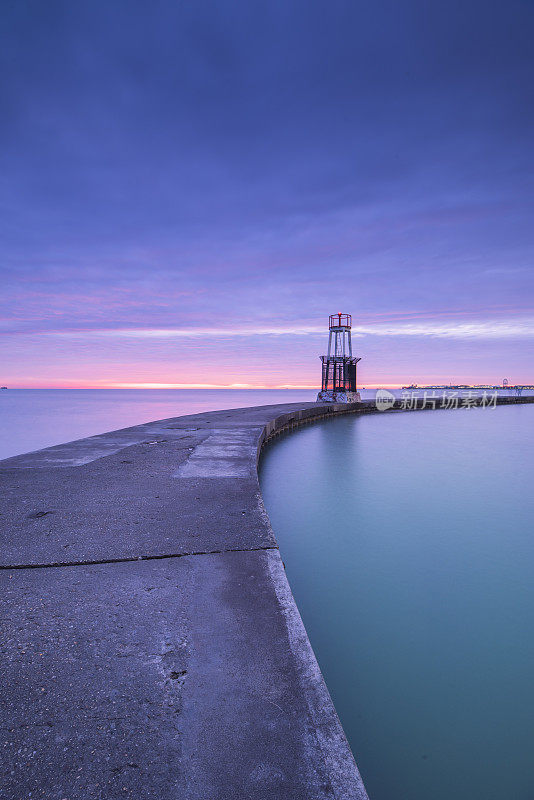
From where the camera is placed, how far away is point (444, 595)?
390cm

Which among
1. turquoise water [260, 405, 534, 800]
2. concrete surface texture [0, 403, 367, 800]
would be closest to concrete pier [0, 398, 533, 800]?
concrete surface texture [0, 403, 367, 800]

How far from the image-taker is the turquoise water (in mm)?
2195

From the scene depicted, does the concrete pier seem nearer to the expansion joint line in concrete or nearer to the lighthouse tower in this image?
the expansion joint line in concrete

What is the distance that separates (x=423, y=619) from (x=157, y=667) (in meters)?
2.67

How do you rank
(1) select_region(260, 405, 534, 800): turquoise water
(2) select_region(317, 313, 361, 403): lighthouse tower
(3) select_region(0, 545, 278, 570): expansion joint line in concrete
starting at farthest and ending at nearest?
(2) select_region(317, 313, 361, 403): lighthouse tower, (3) select_region(0, 545, 278, 570): expansion joint line in concrete, (1) select_region(260, 405, 534, 800): turquoise water

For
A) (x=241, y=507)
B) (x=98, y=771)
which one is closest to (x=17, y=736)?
(x=98, y=771)

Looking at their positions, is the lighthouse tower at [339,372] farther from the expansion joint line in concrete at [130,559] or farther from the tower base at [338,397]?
the expansion joint line in concrete at [130,559]

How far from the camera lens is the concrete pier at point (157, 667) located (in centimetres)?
127

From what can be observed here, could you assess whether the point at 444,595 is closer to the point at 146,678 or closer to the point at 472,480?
the point at 146,678

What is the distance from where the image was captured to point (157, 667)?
67.5 inches

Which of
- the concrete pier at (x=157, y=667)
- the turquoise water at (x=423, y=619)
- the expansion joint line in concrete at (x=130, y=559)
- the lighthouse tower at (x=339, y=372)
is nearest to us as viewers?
the concrete pier at (x=157, y=667)

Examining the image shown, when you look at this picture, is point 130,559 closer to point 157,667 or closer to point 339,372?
point 157,667

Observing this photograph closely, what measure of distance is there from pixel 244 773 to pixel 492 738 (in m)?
1.90

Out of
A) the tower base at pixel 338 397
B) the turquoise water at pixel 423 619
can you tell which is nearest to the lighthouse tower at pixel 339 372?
the tower base at pixel 338 397
